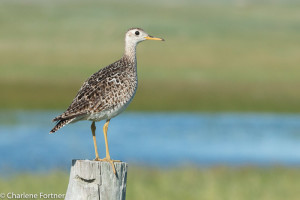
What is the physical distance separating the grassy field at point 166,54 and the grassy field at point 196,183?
51.2 feet

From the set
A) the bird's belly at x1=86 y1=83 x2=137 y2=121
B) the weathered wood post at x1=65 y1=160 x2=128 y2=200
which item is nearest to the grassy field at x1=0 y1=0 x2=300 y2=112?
the bird's belly at x1=86 y1=83 x2=137 y2=121

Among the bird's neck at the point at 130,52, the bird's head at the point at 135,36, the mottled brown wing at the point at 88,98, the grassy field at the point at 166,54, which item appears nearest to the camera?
the mottled brown wing at the point at 88,98

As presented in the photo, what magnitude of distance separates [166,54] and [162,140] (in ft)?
115

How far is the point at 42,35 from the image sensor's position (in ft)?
233

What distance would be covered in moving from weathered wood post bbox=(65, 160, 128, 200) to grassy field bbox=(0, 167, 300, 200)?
6491 mm

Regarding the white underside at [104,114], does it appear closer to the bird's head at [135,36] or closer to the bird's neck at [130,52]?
the bird's neck at [130,52]

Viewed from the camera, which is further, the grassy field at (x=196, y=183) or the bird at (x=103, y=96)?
the grassy field at (x=196, y=183)

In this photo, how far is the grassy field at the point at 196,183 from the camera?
14266 mm

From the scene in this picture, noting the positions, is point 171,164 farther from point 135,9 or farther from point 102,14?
point 135,9

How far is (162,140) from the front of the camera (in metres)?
24.5

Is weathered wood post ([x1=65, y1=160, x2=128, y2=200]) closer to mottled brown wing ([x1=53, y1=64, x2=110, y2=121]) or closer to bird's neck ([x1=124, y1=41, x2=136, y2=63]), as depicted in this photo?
mottled brown wing ([x1=53, y1=64, x2=110, y2=121])

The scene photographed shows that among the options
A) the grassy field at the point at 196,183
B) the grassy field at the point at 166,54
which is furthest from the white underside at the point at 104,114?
the grassy field at the point at 166,54

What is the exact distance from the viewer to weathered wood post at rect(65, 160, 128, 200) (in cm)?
727

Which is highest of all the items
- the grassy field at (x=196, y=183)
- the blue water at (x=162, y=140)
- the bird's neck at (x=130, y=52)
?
the blue water at (x=162, y=140)
